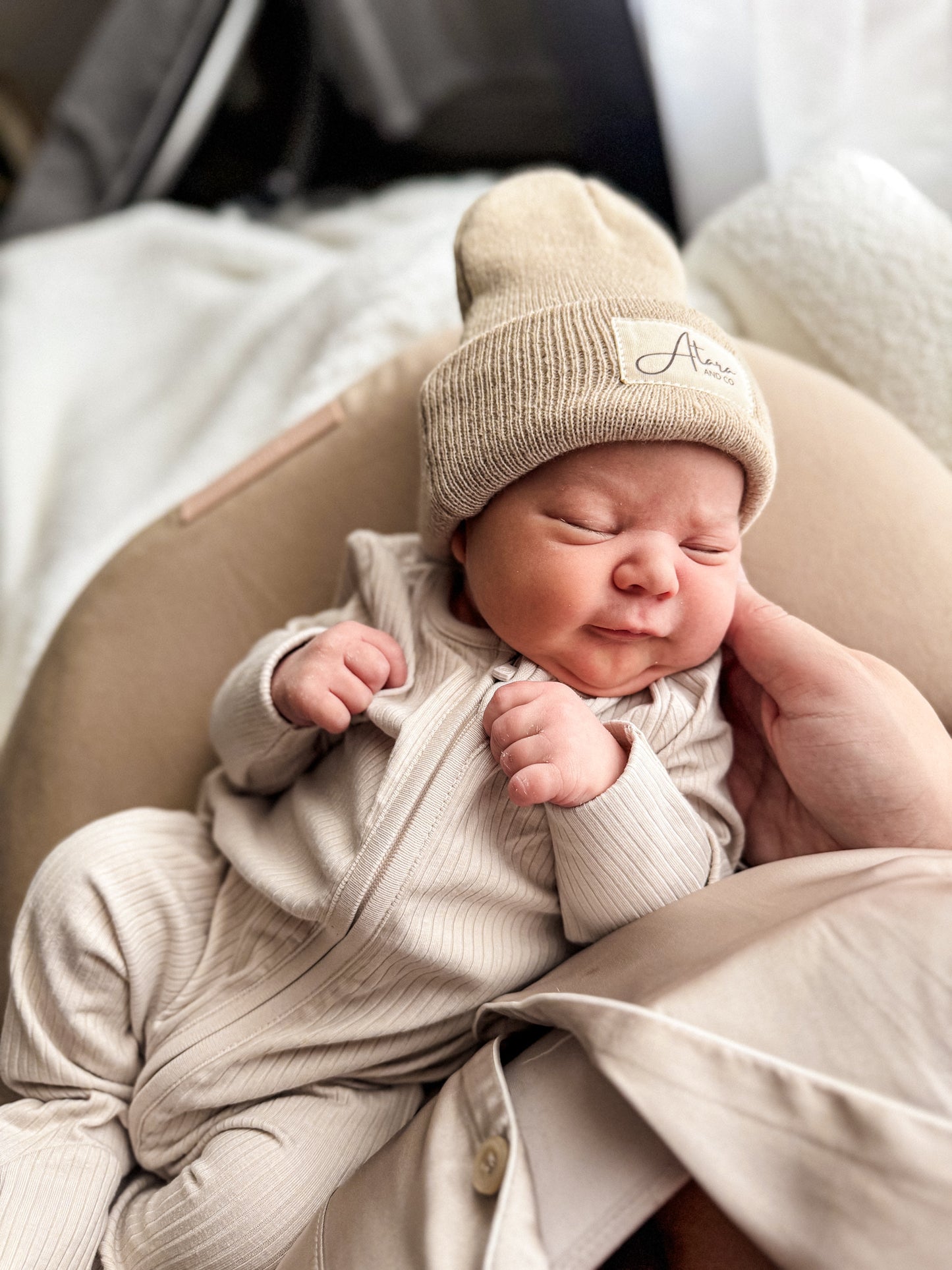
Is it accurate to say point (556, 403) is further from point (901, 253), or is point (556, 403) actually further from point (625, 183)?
point (625, 183)

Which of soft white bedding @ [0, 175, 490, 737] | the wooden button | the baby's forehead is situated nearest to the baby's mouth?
the baby's forehead

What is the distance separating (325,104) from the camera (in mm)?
2295

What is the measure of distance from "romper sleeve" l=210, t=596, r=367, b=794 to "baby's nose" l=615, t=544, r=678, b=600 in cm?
29

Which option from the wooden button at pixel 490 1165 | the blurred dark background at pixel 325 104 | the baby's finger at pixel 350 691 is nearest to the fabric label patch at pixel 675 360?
the baby's finger at pixel 350 691

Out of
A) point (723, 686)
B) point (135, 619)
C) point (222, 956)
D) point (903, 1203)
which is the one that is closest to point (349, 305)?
point (135, 619)

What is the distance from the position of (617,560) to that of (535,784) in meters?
0.20

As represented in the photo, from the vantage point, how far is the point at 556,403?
76 cm

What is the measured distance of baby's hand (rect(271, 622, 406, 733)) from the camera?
2.69 ft

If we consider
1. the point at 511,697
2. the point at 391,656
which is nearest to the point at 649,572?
the point at 511,697

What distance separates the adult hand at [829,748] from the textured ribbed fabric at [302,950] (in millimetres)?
48

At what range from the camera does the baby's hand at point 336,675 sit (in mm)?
819

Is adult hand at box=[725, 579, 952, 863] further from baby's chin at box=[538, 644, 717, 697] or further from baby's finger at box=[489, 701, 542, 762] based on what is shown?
baby's finger at box=[489, 701, 542, 762]

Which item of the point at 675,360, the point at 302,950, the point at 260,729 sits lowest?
the point at 302,950

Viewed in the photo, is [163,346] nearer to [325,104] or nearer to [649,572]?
[325,104]
